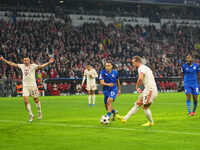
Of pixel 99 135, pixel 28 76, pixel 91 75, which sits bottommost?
pixel 99 135

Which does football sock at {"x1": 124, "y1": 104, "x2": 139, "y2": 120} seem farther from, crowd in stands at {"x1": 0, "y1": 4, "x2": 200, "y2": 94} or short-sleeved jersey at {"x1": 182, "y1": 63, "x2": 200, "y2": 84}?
crowd in stands at {"x1": 0, "y1": 4, "x2": 200, "y2": 94}

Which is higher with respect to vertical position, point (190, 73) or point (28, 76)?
point (28, 76)

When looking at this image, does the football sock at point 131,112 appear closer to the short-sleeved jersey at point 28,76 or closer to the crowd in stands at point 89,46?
the short-sleeved jersey at point 28,76

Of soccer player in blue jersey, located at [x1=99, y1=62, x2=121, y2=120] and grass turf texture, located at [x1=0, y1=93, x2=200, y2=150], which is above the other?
soccer player in blue jersey, located at [x1=99, y1=62, x2=121, y2=120]

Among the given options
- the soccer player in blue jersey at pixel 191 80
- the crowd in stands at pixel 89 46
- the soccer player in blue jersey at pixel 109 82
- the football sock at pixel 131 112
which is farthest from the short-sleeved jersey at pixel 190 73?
the crowd in stands at pixel 89 46

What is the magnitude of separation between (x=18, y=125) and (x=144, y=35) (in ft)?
153

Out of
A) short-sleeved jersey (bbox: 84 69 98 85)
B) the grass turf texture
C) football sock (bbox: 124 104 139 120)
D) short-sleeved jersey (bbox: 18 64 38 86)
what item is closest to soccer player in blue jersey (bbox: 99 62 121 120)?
the grass turf texture

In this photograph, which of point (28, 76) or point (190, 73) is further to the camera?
point (190, 73)

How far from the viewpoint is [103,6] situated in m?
63.4

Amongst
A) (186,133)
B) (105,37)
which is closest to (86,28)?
(105,37)

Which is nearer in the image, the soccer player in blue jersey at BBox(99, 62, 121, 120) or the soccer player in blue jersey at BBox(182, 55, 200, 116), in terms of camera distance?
the soccer player in blue jersey at BBox(99, 62, 121, 120)

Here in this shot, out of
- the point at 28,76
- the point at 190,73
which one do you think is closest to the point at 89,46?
the point at 190,73

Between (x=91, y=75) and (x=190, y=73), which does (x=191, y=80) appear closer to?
(x=190, y=73)

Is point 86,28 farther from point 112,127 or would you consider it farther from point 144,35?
point 112,127
